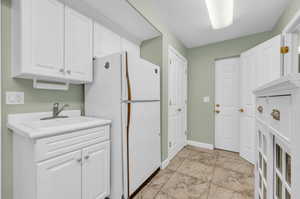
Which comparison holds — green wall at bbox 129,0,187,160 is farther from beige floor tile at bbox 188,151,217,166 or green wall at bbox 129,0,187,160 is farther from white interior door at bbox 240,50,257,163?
white interior door at bbox 240,50,257,163

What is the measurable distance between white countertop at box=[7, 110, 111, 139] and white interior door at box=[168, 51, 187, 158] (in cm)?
149

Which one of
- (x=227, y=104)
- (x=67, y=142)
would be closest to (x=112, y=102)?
(x=67, y=142)

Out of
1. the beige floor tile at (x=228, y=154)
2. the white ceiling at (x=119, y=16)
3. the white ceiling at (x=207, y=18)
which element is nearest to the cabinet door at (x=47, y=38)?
the white ceiling at (x=119, y=16)

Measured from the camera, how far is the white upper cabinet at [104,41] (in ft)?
5.61

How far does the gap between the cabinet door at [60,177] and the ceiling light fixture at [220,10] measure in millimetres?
2289

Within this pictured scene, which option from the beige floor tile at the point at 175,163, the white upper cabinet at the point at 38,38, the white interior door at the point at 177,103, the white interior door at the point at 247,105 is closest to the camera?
the white upper cabinet at the point at 38,38

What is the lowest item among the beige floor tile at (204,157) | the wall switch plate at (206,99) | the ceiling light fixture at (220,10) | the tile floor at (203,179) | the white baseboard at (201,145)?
the beige floor tile at (204,157)

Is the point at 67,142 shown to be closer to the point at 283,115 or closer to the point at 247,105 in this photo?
the point at 283,115

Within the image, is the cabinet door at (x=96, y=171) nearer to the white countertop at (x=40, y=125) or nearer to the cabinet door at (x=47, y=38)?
the white countertop at (x=40, y=125)

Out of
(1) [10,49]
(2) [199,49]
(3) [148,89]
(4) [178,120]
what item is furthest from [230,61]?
(1) [10,49]

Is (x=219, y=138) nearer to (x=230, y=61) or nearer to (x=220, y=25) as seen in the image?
(x=230, y=61)

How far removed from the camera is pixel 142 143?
169 cm

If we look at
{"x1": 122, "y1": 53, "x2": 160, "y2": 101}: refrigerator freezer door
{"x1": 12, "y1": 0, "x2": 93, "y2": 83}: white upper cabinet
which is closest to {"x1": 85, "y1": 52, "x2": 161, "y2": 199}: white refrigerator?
{"x1": 122, "y1": 53, "x2": 160, "y2": 101}: refrigerator freezer door

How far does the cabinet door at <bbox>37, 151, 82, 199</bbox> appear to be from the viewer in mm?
930
